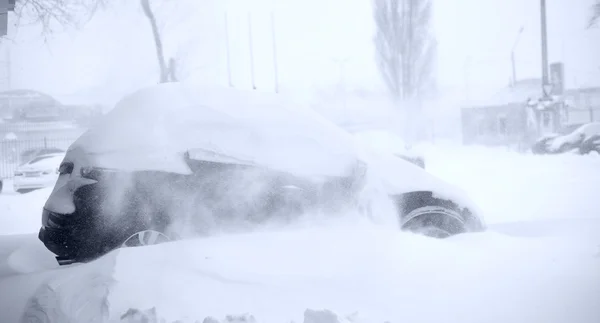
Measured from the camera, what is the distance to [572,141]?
694cm

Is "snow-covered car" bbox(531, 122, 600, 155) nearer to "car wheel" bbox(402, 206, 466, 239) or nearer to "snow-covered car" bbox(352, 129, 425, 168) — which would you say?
"snow-covered car" bbox(352, 129, 425, 168)

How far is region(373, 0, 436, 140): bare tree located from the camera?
5.46 meters

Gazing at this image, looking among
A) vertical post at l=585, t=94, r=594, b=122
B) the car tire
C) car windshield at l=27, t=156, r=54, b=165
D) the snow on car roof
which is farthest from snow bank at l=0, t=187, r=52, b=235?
vertical post at l=585, t=94, r=594, b=122

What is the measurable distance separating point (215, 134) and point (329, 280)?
1403 mm

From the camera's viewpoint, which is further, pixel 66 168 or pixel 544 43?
pixel 544 43

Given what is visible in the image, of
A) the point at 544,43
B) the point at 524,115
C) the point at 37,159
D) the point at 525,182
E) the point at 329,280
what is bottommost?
the point at 525,182

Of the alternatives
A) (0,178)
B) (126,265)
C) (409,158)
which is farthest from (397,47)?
(0,178)

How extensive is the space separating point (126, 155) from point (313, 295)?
5.54 feet

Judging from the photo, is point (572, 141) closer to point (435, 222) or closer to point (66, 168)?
point (435, 222)

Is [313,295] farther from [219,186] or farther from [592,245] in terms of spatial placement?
[592,245]

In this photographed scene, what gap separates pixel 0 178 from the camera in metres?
8.86

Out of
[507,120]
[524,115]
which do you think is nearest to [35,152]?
[524,115]

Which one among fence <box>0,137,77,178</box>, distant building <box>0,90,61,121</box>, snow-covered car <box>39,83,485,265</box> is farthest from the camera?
fence <box>0,137,77,178</box>

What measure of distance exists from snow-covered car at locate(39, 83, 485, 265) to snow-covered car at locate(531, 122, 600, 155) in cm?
306
